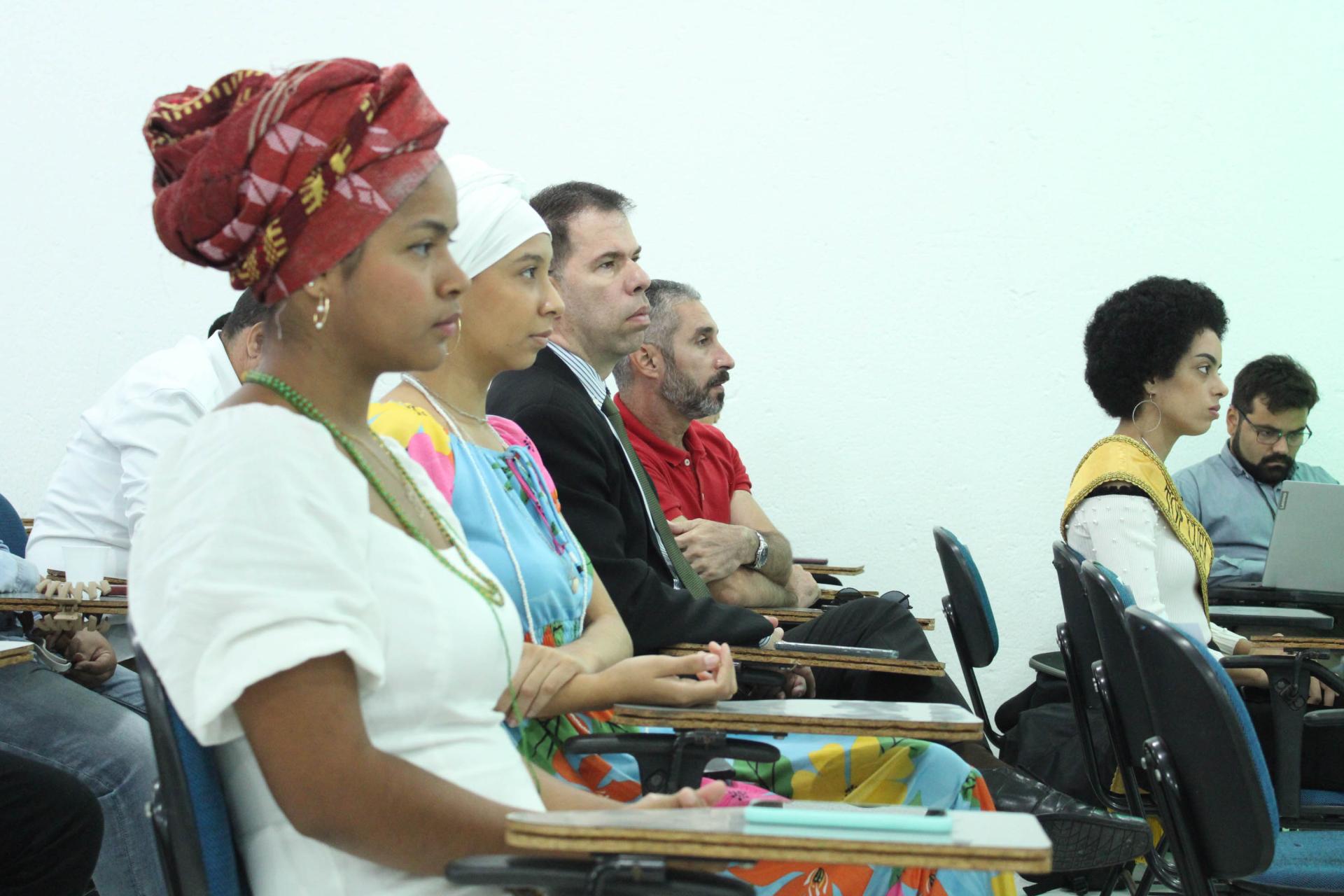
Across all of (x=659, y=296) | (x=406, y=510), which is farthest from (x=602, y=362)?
(x=406, y=510)

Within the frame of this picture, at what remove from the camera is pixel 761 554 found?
9.52 ft

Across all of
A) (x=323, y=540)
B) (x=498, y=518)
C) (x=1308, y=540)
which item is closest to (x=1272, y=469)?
(x=1308, y=540)

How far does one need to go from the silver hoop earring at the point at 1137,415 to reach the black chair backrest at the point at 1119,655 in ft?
3.15

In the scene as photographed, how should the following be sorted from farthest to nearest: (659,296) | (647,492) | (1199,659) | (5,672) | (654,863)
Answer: (659,296) < (647,492) < (5,672) < (1199,659) < (654,863)

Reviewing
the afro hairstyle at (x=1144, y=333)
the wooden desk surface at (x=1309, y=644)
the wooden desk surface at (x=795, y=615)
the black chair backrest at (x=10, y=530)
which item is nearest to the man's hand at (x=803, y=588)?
the wooden desk surface at (x=795, y=615)

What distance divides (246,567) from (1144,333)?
2669mm

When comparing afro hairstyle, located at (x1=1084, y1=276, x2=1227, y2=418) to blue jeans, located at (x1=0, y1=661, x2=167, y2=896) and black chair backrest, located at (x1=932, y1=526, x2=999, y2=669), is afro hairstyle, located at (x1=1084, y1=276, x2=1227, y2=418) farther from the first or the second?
blue jeans, located at (x1=0, y1=661, x2=167, y2=896)

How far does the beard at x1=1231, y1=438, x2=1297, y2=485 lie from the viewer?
398 cm

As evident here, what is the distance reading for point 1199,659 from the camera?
5.48 feet

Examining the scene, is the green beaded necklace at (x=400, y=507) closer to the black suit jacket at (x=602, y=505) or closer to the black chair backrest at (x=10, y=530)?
the black suit jacket at (x=602, y=505)

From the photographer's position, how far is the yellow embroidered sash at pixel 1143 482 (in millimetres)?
2834

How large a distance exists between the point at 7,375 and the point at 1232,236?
3967mm

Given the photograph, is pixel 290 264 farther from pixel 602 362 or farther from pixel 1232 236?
pixel 1232 236

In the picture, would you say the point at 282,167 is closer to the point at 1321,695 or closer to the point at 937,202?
the point at 1321,695
